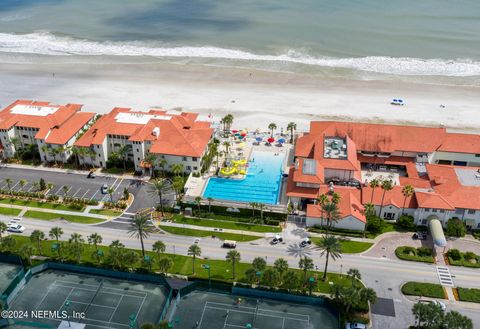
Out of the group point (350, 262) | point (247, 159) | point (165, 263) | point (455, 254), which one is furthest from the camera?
point (247, 159)

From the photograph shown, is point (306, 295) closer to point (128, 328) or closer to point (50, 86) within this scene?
point (128, 328)

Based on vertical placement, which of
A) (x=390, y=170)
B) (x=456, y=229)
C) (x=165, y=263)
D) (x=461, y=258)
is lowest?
(x=461, y=258)

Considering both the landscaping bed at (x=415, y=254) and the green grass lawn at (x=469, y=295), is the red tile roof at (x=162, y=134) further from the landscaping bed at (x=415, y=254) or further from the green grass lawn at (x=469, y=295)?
the green grass lawn at (x=469, y=295)

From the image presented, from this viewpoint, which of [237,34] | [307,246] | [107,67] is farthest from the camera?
[237,34]

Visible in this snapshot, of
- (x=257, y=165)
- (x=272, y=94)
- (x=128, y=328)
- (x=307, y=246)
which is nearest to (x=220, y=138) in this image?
(x=257, y=165)

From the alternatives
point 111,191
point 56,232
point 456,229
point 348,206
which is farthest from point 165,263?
point 456,229

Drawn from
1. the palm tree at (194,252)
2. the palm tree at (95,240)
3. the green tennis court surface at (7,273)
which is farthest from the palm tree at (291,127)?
the green tennis court surface at (7,273)

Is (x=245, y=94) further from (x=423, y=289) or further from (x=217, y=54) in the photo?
(x=423, y=289)
